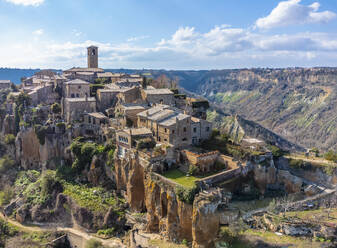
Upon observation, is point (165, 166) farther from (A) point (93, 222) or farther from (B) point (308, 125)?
(B) point (308, 125)

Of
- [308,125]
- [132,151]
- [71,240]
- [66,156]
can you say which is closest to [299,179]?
[132,151]

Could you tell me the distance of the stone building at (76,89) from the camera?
2815 inches

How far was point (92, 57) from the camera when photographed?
107m

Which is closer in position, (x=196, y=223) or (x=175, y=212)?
(x=196, y=223)

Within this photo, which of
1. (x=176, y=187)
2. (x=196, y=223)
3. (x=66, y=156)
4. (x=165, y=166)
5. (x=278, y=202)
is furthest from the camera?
(x=66, y=156)

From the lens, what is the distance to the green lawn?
132ft

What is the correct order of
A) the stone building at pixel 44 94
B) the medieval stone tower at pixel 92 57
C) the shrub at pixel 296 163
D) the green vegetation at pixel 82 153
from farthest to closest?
the medieval stone tower at pixel 92 57 → the stone building at pixel 44 94 → the green vegetation at pixel 82 153 → the shrub at pixel 296 163

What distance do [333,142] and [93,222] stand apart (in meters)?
132

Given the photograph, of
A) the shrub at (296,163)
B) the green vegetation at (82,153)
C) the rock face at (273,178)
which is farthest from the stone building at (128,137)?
the shrub at (296,163)

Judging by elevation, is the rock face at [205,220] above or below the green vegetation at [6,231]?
above

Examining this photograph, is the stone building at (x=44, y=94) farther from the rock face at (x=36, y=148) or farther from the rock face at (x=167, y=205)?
the rock face at (x=167, y=205)

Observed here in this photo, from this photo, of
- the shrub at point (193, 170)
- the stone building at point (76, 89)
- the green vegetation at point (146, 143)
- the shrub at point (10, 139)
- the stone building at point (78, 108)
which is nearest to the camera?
the shrub at point (193, 170)

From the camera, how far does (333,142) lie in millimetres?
143875

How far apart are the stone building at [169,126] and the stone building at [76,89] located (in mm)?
23623
